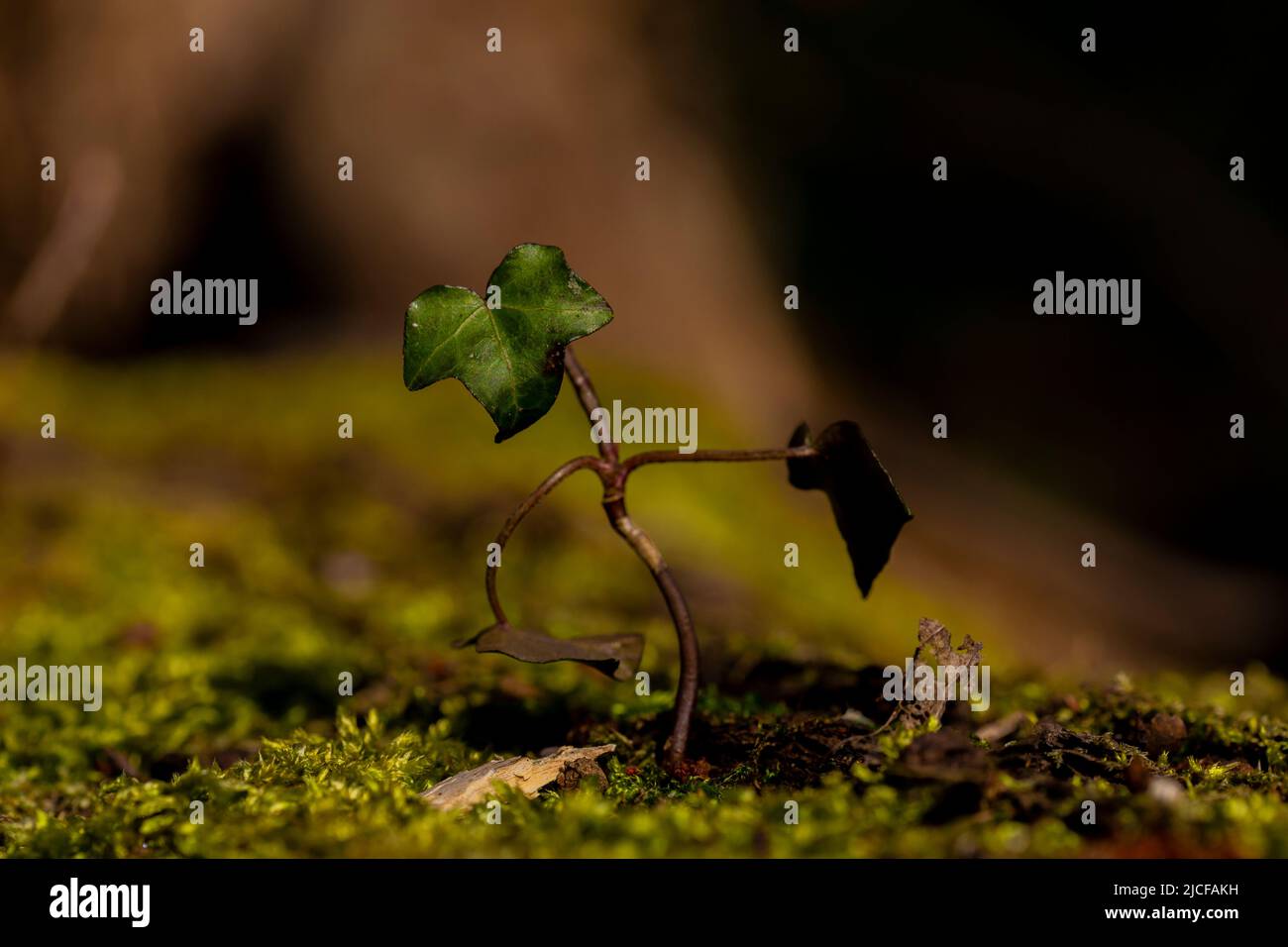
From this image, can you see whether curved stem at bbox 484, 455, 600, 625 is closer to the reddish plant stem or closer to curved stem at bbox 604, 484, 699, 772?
the reddish plant stem

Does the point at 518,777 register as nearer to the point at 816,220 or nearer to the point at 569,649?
→ the point at 569,649

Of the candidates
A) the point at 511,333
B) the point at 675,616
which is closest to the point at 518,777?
the point at 675,616

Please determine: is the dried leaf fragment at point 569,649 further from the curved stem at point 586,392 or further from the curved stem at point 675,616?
the curved stem at point 586,392

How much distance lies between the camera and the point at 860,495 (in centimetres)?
193

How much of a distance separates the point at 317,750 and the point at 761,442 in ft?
18.1

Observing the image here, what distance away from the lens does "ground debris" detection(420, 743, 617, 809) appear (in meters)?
1.82

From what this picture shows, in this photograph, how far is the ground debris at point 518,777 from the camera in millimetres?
1823

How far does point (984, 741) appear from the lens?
2035 mm

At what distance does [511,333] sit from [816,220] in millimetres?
10804

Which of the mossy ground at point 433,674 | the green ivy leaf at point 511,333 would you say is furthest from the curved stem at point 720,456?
the mossy ground at point 433,674

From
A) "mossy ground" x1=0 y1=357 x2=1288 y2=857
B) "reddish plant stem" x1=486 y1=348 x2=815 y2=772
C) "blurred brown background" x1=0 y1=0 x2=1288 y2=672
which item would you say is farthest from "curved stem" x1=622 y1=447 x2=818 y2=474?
"blurred brown background" x1=0 y1=0 x2=1288 y2=672

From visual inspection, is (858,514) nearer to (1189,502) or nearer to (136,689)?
(136,689)

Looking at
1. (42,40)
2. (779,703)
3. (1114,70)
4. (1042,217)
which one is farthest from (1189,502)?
(42,40)

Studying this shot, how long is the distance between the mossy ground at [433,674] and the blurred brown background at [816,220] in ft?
3.15
